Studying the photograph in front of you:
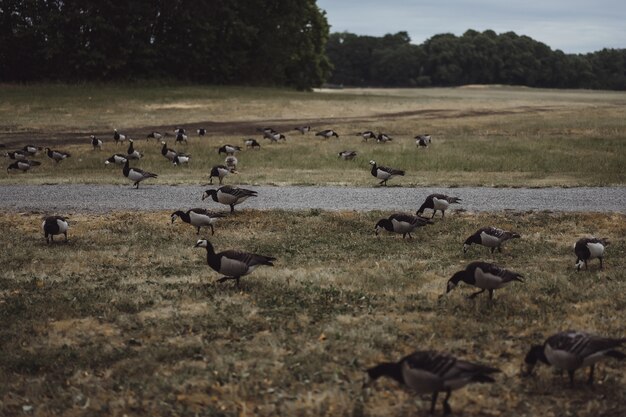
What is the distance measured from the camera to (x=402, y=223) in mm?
17578

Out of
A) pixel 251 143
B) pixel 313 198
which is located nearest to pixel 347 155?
pixel 251 143

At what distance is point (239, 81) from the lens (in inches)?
3556

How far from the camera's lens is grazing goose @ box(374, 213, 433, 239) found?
57.5ft

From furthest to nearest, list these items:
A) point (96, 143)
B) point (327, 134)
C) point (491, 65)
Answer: point (491, 65), point (327, 134), point (96, 143)

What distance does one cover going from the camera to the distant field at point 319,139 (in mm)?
31750

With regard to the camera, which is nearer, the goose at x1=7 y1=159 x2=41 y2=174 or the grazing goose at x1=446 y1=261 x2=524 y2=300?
the grazing goose at x1=446 y1=261 x2=524 y2=300

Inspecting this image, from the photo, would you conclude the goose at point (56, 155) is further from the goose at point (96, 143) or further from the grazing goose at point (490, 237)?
the grazing goose at point (490, 237)

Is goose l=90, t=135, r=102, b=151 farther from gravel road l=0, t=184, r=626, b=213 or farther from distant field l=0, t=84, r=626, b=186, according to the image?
gravel road l=0, t=184, r=626, b=213

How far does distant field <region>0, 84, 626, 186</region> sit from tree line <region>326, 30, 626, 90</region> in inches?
3656

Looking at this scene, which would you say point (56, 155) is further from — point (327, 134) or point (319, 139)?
point (327, 134)

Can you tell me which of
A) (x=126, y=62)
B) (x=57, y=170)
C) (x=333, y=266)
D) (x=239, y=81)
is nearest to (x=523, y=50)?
(x=239, y=81)

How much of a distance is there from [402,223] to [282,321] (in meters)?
6.57

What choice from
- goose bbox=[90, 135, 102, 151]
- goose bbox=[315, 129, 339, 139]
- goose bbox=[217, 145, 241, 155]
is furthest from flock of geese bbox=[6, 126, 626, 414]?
goose bbox=[315, 129, 339, 139]

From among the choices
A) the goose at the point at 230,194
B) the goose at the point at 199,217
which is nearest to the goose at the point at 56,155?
the goose at the point at 230,194
